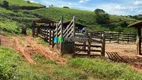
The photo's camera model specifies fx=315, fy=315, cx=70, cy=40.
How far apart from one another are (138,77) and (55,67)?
408cm

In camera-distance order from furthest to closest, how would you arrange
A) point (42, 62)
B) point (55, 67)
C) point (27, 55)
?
1. point (27, 55)
2. point (42, 62)
3. point (55, 67)

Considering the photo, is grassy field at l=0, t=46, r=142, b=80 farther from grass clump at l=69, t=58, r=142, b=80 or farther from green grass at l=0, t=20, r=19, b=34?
green grass at l=0, t=20, r=19, b=34

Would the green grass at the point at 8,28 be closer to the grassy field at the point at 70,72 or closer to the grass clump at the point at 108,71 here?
the grassy field at the point at 70,72

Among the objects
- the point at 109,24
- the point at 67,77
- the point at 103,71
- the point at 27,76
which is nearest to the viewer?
the point at 27,76

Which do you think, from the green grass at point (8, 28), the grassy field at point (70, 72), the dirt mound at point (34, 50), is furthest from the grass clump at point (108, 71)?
the green grass at point (8, 28)

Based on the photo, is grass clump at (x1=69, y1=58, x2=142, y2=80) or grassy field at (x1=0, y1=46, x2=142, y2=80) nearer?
grassy field at (x1=0, y1=46, x2=142, y2=80)

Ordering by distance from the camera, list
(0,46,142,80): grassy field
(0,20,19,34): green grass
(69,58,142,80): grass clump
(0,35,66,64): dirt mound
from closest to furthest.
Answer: (0,46,142,80): grassy field → (69,58,142,80): grass clump → (0,35,66,64): dirt mound → (0,20,19,34): green grass

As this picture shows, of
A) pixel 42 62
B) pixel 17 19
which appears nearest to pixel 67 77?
pixel 42 62

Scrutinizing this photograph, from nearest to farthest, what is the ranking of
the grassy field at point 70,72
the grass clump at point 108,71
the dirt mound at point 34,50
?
1. the grassy field at point 70,72
2. the grass clump at point 108,71
3. the dirt mound at point 34,50

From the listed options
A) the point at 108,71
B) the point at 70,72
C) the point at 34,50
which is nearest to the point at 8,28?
the point at 34,50

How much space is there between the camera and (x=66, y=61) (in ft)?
56.1

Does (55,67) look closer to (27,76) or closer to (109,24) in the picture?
(27,76)

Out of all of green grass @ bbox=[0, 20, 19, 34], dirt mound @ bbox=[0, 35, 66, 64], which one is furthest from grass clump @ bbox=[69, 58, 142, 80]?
green grass @ bbox=[0, 20, 19, 34]

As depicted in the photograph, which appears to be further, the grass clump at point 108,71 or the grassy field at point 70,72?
the grass clump at point 108,71
